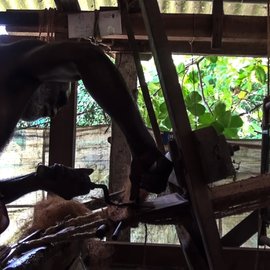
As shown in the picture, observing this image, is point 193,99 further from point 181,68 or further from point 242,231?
point 242,231

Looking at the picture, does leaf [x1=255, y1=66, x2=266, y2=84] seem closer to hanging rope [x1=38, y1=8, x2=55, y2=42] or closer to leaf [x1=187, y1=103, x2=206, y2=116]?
leaf [x1=187, y1=103, x2=206, y2=116]

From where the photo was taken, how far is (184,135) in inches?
33.5

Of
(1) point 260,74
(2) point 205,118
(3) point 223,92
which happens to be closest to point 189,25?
(2) point 205,118

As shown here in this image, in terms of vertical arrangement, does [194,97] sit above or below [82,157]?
above

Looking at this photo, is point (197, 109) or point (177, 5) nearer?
point (177, 5)

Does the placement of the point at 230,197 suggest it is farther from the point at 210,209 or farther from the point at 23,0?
the point at 23,0

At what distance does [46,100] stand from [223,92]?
282 centimetres

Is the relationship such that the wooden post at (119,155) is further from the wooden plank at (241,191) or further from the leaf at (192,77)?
the wooden plank at (241,191)

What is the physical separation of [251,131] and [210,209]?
9.48 ft

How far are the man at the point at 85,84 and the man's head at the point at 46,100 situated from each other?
3 cm

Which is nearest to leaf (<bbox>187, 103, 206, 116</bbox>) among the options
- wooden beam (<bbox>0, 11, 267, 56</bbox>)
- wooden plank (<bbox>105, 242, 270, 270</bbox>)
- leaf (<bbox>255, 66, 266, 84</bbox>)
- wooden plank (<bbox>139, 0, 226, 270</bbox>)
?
wooden beam (<bbox>0, 11, 267, 56</bbox>)

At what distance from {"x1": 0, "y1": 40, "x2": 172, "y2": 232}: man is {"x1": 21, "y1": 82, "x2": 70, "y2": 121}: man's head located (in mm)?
25

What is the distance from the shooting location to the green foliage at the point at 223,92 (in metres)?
2.39

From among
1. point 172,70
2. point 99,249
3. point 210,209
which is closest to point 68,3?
point 99,249
